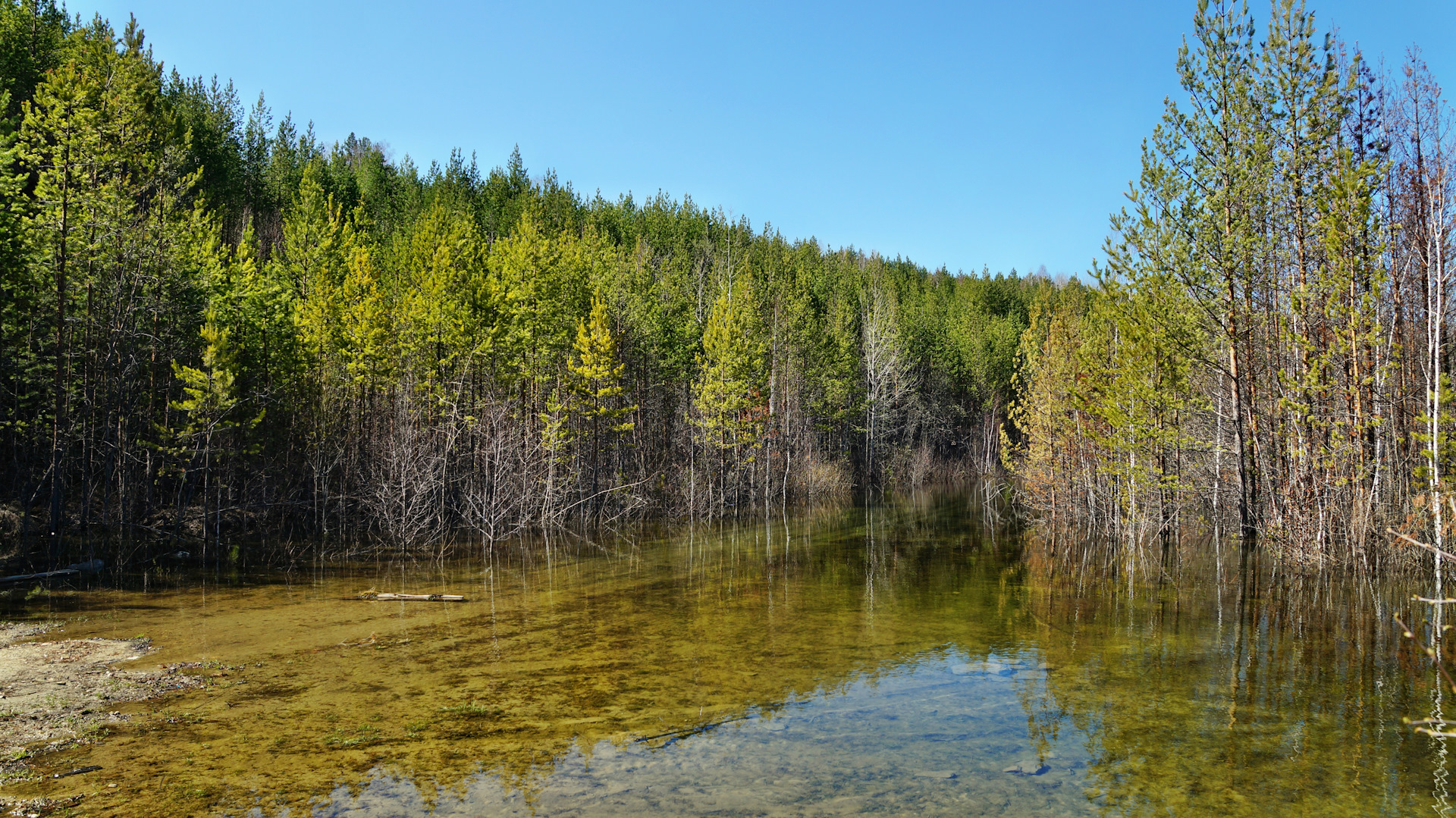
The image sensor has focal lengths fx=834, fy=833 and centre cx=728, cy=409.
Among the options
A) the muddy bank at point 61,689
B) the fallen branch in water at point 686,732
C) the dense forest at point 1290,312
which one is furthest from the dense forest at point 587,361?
the muddy bank at point 61,689

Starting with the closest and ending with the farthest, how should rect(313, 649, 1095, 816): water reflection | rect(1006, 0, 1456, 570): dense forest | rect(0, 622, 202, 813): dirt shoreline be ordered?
rect(313, 649, 1095, 816): water reflection, rect(0, 622, 202, 813): dirt shoreline, rect(1006, 0, 1456, 570): dense forest

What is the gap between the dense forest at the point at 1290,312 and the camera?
1369 centimetres

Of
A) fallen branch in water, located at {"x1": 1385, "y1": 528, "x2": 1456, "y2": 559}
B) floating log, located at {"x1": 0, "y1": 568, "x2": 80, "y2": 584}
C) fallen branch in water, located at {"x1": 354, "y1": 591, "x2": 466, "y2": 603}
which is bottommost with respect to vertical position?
fallen branch in water, located at {"x1": 354, "y1": 591, "x2": 466, "y2": 603}

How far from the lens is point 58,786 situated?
6.52 m

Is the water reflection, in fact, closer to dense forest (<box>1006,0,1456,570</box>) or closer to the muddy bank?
the muddy bank

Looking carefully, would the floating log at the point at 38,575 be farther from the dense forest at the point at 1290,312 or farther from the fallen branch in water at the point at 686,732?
the dense forest at the point at 1290,312

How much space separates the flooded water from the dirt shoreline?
1.02 feet

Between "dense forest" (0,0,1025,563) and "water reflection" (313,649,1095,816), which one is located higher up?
"dense forest" (0,0,1025,563)

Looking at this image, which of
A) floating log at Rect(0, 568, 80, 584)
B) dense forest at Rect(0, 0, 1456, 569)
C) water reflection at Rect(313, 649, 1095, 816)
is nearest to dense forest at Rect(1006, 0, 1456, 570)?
dense forest at Rect(0, 0, 1456, 569)

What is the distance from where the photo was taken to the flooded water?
22.4ft

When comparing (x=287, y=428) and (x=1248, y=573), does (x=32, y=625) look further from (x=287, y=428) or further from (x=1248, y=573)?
(x=1248, y=573)

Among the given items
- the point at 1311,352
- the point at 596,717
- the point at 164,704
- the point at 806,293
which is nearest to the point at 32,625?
the point at 164,704

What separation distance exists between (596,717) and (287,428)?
2031cm

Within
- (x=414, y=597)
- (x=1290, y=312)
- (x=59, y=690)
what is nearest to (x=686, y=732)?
(x=59, y=690)
